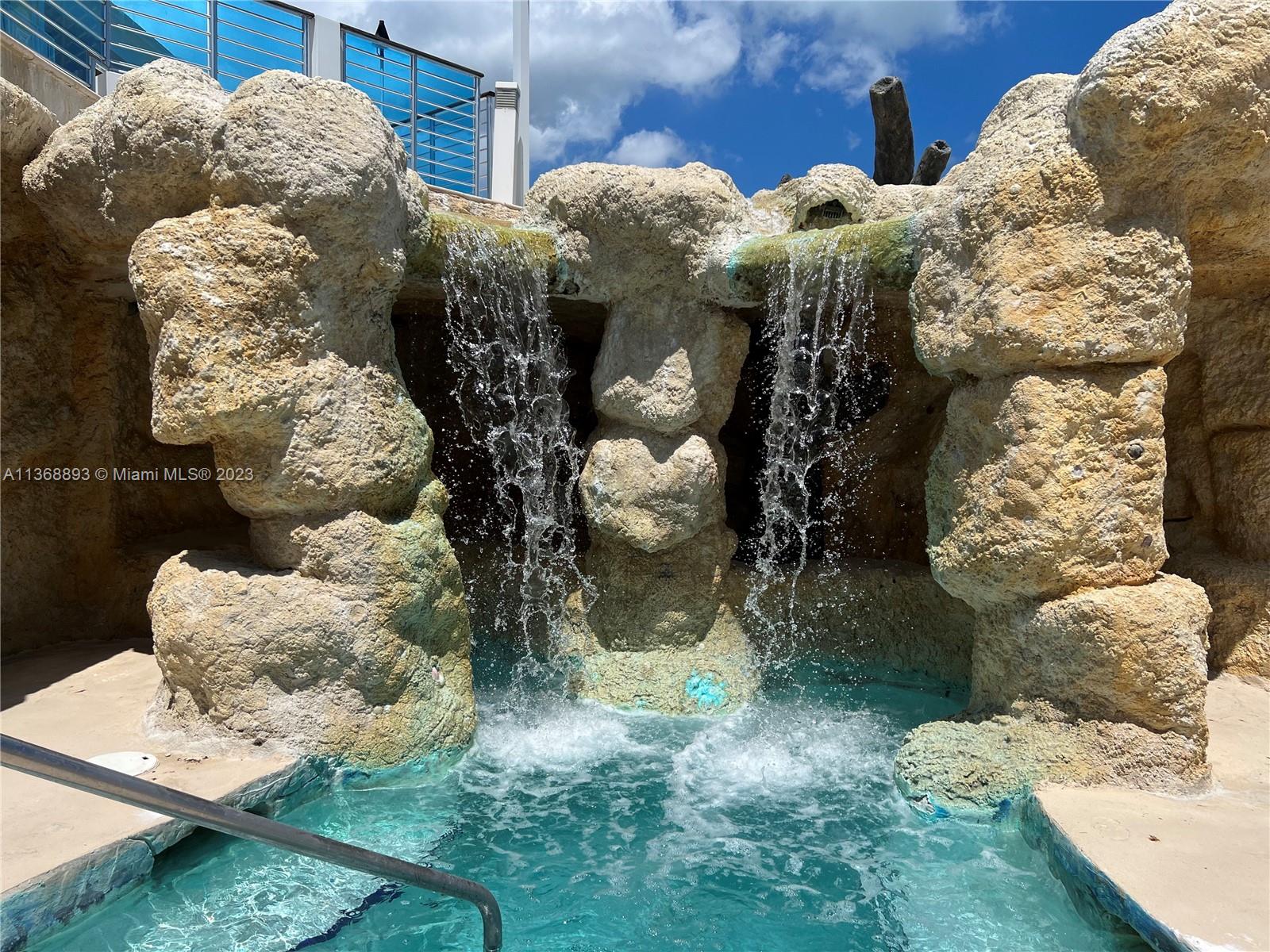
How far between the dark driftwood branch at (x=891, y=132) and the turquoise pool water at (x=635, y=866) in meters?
9.54

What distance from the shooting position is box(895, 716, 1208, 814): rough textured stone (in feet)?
12.5

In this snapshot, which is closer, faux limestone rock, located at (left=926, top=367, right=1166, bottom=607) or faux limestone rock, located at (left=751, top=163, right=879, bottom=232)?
faux limestone rock, located at (left=926, top=367, right=1166, bottom=607)

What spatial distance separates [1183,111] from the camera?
3.48 meters

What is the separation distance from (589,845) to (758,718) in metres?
1.75

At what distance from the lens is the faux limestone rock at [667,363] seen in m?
5.44

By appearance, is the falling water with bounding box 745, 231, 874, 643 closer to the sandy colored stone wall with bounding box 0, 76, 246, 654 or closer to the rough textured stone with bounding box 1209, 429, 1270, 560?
the rough textured stone with bounding box 1209, 429, 1270, 560

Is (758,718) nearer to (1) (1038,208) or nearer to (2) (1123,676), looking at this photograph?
(2) (1123,676)

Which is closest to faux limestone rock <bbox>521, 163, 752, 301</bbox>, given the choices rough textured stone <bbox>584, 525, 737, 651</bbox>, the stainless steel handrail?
rough textured stone <bbox>584, 525, 737, 651</bbox>

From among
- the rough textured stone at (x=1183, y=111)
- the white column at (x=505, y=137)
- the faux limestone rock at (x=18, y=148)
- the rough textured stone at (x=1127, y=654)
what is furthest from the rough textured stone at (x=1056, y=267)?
the white column at (x=505, y=137)

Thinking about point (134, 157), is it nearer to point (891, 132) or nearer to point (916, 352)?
point (916, 352)

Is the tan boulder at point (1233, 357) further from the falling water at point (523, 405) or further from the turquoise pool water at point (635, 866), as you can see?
the falling water at point (523, 405)

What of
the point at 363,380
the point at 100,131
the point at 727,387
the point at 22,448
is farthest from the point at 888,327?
the point at 22,448

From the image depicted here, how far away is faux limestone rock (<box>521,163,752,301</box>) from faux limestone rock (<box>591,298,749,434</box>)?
0.56 ft

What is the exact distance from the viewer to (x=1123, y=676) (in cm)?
382
